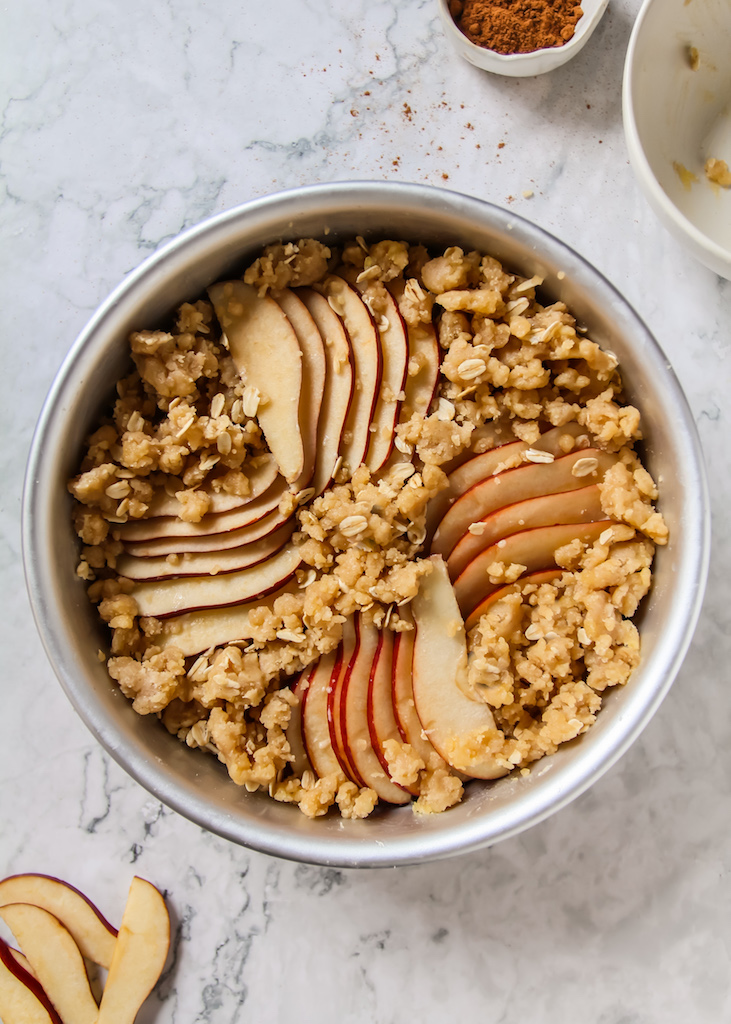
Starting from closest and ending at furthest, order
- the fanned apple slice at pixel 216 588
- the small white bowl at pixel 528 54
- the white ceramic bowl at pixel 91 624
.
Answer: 1. the white ceramic bowl at pixel 91 624
2. the fanned apple slice at pixel 216 588
3. the small white bowl at pixel 528 54

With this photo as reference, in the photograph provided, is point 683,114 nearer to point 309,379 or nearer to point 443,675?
point 309,379

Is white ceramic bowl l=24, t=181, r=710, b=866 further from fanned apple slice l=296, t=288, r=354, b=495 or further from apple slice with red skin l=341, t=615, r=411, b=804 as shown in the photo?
fanned apple slice l=296, t=288, r=354, b=495

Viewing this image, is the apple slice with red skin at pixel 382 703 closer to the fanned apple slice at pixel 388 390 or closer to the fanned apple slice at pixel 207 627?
the fanned apple slice at pixel 207 627

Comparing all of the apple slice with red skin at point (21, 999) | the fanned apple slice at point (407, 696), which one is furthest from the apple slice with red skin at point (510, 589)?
the apple slice with red skin at point (21, 999)

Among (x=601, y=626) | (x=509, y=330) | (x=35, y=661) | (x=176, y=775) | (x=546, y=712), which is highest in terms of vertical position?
(x=509, y=330)

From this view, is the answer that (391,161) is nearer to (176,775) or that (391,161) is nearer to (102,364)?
(102,364)

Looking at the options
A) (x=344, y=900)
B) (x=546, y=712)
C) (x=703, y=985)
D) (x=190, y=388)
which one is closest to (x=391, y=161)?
(x=190, y=388)

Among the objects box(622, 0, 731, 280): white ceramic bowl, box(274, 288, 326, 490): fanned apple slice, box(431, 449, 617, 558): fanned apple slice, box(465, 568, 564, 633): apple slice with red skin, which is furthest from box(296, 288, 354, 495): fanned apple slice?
box(622, 0, 731, 280): white ceramic bowl
